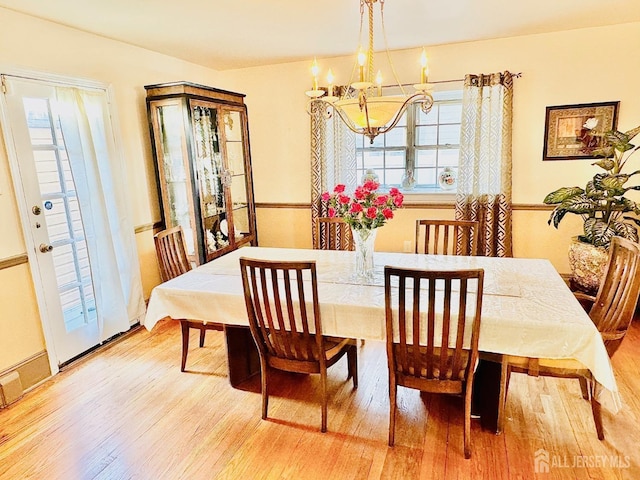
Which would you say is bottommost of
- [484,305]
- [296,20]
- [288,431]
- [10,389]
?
[288,431]

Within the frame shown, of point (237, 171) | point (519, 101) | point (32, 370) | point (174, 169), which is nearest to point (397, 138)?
point (519, 101)

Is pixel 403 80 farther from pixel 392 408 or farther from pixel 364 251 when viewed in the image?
pixel 392 408

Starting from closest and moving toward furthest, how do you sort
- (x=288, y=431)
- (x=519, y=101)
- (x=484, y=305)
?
(x=484, y=305)
(x=288, y=431)
(x=519, y=101)

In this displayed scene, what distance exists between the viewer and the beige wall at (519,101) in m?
3.49

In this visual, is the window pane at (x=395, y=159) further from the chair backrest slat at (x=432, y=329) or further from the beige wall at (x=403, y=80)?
the chair backrest slat at (x=432, y=329)

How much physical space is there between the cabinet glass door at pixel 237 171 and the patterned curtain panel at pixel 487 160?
2183 millimetres

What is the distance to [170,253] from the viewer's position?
9.25 feet

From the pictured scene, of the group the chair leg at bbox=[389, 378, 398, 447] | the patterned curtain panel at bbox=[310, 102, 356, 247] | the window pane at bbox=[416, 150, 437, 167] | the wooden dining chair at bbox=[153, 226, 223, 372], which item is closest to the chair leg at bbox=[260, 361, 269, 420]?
the wooden dining chair at bbox=[153, 226, 223, 372]

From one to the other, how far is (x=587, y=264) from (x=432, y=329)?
2.29m

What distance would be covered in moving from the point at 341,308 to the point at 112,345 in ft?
7.29

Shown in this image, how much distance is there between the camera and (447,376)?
75.5 inches

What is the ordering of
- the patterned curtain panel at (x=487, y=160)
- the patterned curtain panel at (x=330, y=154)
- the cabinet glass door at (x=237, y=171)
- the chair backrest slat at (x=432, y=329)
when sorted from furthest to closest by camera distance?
the patterned curtain panel at (x=330, y=154)
the cabinet glass door at (x=237, y=171)
the patterned curtain panel at (x=487, y=160)
the chair backrest slat at (x=432, y=329)

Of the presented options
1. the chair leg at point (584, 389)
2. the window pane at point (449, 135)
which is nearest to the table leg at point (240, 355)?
the chair leg at point (584, 389)

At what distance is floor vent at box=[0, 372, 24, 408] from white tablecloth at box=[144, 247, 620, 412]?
93cm
